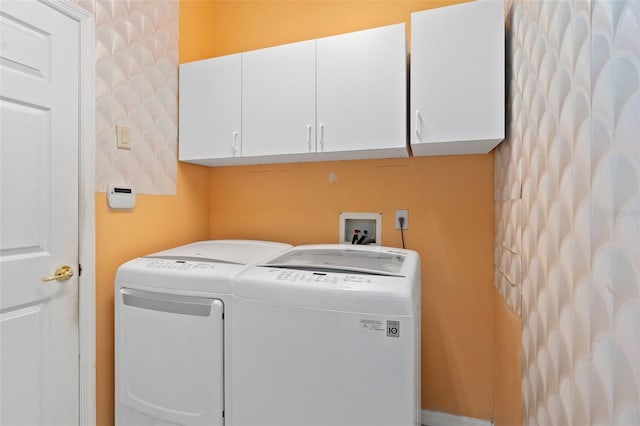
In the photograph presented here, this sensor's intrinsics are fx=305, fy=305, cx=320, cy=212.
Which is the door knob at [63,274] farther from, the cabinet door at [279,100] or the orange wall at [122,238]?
the cabinet door at [279,100]

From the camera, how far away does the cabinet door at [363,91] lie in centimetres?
148

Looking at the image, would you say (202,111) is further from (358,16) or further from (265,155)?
(358,16)

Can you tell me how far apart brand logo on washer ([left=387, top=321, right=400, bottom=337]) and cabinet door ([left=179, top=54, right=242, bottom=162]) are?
126 cm

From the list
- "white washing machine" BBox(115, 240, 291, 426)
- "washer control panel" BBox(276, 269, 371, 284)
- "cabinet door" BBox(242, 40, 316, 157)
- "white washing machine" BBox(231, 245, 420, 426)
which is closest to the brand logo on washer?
"white washing machine" BBox(231, 245, 420, 426)

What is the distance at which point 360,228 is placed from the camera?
6.38 feet

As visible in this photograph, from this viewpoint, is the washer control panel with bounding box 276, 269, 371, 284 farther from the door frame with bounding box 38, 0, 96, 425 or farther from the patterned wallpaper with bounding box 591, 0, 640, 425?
the door frame with bounding box 38, 0, 96, 425

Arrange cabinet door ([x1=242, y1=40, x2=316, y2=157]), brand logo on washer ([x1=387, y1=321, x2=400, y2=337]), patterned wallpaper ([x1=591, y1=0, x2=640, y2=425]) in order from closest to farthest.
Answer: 1. patterned wallpaper ([x1=591, y1=0, x2=640, y2=425])
2. brand logo on washer ([x1=387, y1=321, x2=400, y2=337])
3. cabinet door ([x1=242, y1=40, x2=316, y2=157])

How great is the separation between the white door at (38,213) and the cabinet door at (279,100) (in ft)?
2.64

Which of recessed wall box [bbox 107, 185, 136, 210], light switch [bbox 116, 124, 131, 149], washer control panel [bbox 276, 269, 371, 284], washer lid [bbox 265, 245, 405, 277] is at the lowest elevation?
washer control panel [bbox 276, 269, 371, 284]

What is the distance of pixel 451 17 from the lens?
1.40 meters

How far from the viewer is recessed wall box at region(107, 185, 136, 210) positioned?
61.4 inches

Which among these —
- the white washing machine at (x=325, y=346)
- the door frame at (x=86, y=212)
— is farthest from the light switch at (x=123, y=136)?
the white washing machine at (x=325, y=346)

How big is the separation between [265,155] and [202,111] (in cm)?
54

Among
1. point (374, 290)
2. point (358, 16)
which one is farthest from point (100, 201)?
point (358, 16)
